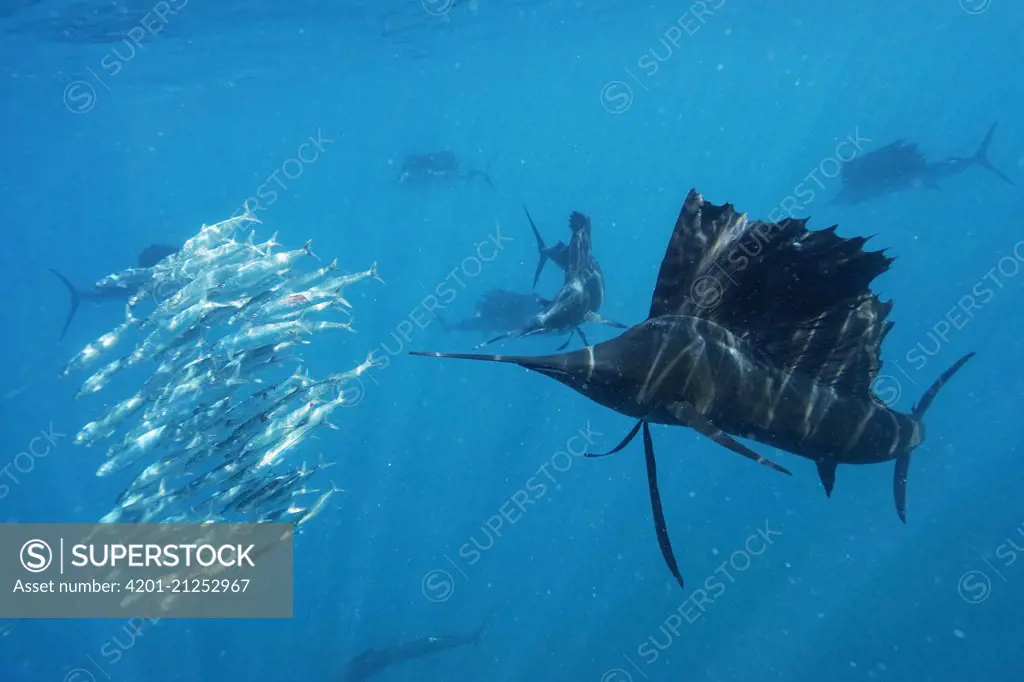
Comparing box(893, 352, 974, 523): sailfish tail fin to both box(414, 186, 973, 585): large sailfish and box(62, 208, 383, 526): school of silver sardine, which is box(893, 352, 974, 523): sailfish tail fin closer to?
box(414, 186, 973, 585): large sailfish

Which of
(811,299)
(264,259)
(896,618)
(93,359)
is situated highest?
(896,618)

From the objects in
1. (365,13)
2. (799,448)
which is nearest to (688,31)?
(365,13)

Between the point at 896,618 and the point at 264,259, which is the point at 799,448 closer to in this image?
the point at 264,259

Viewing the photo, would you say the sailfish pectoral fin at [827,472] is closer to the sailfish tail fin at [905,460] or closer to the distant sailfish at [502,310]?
the sailfish tail fin at [905,460]

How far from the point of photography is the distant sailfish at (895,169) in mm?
13141

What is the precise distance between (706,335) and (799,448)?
3.52 ft

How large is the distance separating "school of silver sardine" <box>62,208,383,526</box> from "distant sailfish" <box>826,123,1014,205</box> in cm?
1099

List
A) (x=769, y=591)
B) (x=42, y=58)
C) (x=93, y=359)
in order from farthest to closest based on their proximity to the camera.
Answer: (x=42, y=58), (x=769, y=591), (x=93, y=359)

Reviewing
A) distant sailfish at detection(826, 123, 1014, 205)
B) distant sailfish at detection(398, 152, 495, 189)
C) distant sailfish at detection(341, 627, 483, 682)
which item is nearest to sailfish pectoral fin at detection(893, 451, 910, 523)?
distant sailfish at detection(341, 627, 483, 682)

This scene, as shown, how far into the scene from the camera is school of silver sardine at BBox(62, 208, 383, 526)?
8297 millimetres

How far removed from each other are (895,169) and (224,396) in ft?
45.2

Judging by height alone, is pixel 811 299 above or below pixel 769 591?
below

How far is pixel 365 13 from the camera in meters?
24.8

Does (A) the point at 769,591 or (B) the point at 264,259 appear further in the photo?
(A) the point at 769,591
